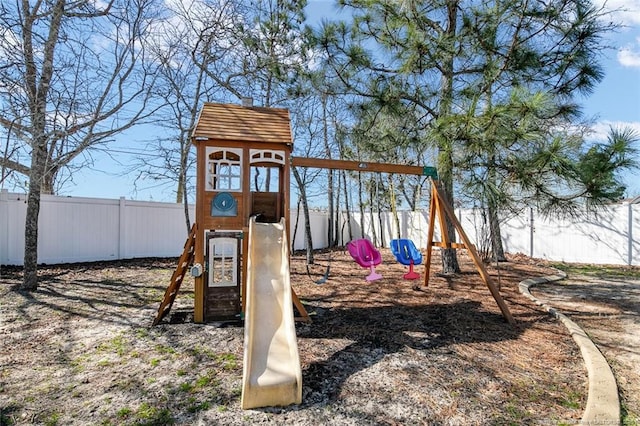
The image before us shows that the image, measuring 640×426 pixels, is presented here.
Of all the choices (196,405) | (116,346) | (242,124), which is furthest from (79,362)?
(242,124)

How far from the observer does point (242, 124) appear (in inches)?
172

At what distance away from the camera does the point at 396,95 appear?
5707 millimetres

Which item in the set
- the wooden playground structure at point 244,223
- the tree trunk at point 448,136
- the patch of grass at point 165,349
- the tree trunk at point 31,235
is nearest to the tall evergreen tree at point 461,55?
the tree trunk at point 448,136

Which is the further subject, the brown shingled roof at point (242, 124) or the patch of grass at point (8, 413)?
the brown shingled roof at point (242, 124)

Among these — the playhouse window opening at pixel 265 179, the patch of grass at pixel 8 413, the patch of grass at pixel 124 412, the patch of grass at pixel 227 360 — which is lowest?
the patch of grass at pixel 8 413

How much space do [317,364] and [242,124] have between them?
285 cm

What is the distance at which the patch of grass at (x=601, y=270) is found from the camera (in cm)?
753

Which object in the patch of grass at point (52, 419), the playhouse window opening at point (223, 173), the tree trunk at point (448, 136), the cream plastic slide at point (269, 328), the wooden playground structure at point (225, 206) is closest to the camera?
the patch of grass at point (52, 419)

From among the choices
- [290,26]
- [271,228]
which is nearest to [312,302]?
[271,228]

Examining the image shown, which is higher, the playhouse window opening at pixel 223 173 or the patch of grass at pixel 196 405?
the playhouse window opening at pixel 223 173

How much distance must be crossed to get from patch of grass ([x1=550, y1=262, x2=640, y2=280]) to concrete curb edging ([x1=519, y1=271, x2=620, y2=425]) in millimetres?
4855

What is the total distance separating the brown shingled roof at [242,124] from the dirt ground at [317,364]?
2.05m

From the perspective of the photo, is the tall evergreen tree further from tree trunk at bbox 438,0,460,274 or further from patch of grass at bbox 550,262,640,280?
patch of grass at bbox 550,262,640,280

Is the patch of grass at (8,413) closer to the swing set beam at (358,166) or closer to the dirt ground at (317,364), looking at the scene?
the dirt ground at (317,364)
